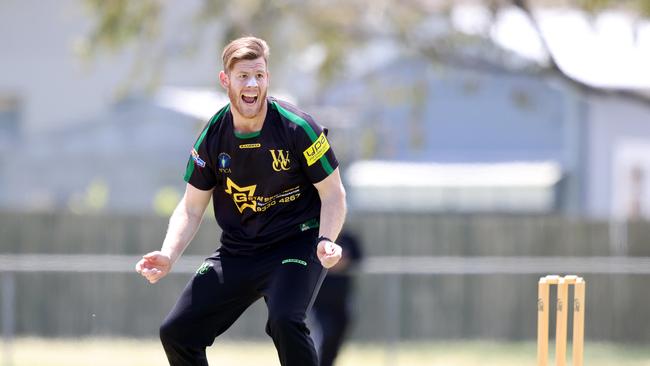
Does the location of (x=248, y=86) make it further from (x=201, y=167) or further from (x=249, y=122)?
(x=201, y=167)

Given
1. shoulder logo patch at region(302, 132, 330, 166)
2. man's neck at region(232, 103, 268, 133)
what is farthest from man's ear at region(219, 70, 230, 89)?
shoulder logo patch at region(302, 132, 330, 166)

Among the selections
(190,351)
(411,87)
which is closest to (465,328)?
(411,87)

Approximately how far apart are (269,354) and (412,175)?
13.7m

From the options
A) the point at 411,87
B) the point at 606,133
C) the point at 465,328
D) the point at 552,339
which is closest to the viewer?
the point at 552,339

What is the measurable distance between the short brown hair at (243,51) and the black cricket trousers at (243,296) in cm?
101

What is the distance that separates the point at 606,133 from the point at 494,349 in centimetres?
1118

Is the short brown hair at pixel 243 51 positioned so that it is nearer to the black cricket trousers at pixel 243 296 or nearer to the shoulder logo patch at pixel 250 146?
the shoulder logo patch at pixel 250 146

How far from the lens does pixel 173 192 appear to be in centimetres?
2581

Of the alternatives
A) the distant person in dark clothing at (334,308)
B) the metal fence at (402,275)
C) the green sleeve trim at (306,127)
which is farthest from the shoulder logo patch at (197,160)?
the metal fence at (402,275)

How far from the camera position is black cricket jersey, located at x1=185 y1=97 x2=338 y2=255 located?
6531mm

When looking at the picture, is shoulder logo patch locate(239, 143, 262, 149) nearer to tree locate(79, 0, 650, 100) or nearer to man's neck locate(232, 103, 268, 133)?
man's neck locate(232, 103, 268, 133)

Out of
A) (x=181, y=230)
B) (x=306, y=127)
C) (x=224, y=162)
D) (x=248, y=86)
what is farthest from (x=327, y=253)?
(x=181, y=230)

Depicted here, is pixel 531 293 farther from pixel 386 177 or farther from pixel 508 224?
pixel 386 177

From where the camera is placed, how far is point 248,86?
639 centimetres
